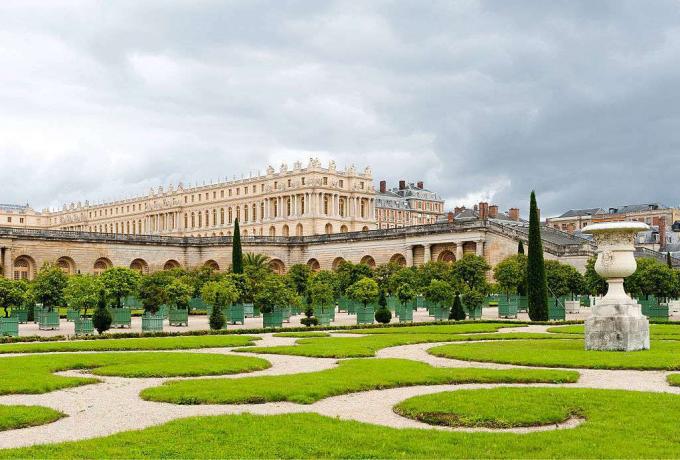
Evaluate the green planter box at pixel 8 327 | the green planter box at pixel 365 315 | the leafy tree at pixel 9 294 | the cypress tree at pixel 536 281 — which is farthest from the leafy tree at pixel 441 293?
the green planter box at pixel 8 327

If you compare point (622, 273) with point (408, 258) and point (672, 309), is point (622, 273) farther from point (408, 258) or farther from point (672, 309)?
point (408, 258)

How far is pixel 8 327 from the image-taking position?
1252 inches

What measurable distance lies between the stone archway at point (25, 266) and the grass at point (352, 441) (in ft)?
219

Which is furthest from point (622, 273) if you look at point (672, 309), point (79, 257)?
point (79, 257)

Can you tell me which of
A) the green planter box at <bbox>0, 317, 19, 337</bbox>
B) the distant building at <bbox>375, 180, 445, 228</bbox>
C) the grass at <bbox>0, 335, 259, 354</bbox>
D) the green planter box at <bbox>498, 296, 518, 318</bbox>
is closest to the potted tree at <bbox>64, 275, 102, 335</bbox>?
the green planter box at <bbox>0, 317, 19, 337</bbox>

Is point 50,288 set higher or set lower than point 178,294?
higher

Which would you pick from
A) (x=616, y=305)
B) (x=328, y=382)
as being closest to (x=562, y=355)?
(x=616, y=305)

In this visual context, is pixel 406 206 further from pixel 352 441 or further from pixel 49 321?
pixel 352 441

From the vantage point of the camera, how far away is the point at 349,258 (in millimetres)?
87375

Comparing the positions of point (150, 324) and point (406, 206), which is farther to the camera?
point (406, 206)

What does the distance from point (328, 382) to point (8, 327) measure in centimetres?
2039

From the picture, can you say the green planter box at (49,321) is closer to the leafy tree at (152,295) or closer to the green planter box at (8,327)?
the leafy tree at (152,295)

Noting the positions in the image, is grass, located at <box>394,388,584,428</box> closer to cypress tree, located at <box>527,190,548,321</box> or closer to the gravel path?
the gravel path

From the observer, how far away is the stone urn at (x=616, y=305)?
21.8m
